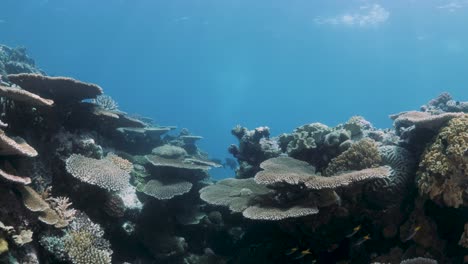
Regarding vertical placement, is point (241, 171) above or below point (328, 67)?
below

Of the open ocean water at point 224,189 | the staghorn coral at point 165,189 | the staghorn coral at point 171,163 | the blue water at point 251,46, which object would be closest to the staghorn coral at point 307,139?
the open ocean water at point 224,189

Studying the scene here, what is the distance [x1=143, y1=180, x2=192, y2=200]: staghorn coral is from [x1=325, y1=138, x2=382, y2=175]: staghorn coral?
3.49 metres

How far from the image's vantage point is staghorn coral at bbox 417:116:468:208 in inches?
248

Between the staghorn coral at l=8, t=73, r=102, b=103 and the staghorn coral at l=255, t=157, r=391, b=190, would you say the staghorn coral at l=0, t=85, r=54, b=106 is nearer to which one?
the staghorn coral at l=8, t=73, r=102, b=103

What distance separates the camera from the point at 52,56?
88.1m

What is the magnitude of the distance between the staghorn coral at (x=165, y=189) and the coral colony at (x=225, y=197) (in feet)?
0.14

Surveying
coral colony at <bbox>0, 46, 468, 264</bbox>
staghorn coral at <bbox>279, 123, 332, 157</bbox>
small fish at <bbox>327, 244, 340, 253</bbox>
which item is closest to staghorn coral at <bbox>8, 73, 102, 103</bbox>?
coral colony at <bbox>0, 46, 468, 264</bbox>

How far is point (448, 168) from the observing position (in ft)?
20.8

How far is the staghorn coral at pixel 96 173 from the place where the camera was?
23.3 ft

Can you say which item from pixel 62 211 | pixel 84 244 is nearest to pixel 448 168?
pixel 84 244

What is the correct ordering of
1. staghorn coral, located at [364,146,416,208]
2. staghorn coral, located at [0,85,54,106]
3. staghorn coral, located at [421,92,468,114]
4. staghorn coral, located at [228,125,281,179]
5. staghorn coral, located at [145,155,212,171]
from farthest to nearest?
staghorn coral, located at [421,92,468,114]
staghorn coral, located at [228,125,281,179]
staghorn coral, located at [145,155,212,171]
staghorn coral, located at [364,146,416,208]
staghorn coral, located at [0,85,54,106]

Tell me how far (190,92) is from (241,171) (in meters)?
130

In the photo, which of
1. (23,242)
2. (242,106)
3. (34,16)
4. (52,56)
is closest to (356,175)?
(23,242)

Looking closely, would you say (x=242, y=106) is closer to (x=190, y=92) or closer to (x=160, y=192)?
(x=190, y=92)
